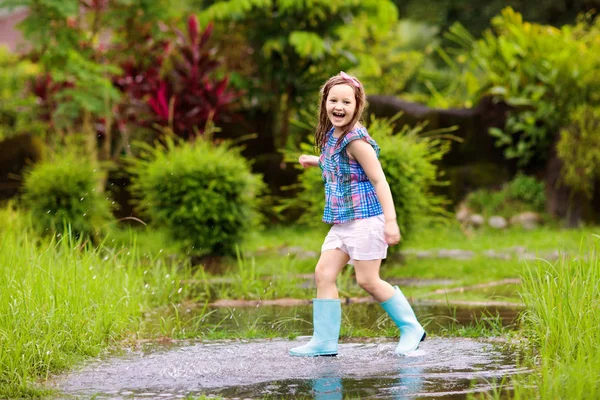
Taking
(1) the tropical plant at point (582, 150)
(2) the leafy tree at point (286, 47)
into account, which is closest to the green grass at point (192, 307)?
(1) the tropical plant at point (582, 150)

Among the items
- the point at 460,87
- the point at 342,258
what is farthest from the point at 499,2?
the point at 342,258

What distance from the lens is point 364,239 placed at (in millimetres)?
4992

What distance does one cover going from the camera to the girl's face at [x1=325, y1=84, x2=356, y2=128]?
5.05 m

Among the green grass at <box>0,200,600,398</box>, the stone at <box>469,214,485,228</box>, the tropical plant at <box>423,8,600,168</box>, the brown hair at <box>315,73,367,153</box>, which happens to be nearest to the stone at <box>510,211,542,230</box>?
the stone at <box>469,214,485,228</box>

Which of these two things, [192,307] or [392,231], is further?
[192,307]

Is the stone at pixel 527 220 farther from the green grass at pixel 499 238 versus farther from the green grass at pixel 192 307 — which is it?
the green grass at pixel 192 307

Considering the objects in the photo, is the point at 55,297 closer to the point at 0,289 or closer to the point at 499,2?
the point at 0,289

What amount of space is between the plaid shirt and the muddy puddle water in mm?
747

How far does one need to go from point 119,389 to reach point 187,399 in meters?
0.45

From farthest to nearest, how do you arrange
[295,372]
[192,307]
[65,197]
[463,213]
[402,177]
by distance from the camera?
[463,213]
[65,197]
[402,177]
[192,307]
[295,372]

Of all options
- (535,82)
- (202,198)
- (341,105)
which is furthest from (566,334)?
(535,82)

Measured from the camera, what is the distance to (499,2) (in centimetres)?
1986

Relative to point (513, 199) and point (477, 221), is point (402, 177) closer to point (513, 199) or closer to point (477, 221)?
point (477, 221)

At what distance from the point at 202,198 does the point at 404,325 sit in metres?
3.94
